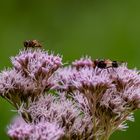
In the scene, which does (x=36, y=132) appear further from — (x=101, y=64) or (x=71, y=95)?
(x=101, y=64)

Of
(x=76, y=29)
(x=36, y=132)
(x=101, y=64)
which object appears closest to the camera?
(x=36, y=132)

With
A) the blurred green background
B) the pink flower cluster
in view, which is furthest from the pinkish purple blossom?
the blurred green background

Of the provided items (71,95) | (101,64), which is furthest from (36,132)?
(101,64)

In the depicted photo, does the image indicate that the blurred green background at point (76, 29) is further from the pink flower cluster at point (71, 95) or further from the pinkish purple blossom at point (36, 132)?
the pinkish purple blossom at point (36, 132)

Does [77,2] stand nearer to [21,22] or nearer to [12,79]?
[21,22]

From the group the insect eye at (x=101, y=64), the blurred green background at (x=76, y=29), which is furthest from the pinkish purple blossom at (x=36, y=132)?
the blurred green background at (x=76, y=29)

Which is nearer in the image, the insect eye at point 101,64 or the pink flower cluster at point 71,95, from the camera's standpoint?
the pink flower cluster at point 71,95

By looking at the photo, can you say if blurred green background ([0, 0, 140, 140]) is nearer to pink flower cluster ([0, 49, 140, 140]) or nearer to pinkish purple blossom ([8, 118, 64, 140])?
pink flower cluster ([0, 49, 140, 140])
